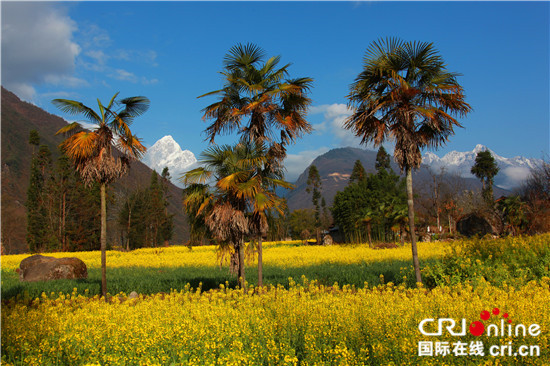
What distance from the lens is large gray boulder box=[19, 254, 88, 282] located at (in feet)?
72.6

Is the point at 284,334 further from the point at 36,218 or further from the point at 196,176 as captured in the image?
the point at 36,218

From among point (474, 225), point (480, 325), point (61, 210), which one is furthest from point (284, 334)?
point (61, 210)

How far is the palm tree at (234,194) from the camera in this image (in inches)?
519

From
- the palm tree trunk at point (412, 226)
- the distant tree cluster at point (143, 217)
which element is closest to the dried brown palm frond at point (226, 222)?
the palm tree trunk at point (412, 226)

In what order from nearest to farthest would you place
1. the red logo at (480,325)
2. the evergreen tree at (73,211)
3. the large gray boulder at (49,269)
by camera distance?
the red logo at (480,325)
the large gray boulder at (49,269)
the evergreen tree at (73,211)

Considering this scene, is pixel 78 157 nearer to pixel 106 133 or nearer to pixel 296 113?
pixel 106 133

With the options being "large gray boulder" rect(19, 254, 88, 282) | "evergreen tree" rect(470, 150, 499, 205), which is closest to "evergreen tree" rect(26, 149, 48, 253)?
"large gray boulder" rect(19, 254, 88, 282)

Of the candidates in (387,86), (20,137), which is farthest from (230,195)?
(20,137)

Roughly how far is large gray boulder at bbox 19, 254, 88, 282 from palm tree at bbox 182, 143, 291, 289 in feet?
42.0

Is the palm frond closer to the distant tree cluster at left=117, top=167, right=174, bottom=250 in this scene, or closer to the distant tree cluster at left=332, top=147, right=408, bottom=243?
the distant tree cluster at left=332, top=147, right=408, bottom=243

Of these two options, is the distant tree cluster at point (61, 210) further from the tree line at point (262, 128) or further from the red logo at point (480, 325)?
the red logo at point (480, 325)

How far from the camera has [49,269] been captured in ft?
73.7

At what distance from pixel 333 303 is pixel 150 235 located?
224ft

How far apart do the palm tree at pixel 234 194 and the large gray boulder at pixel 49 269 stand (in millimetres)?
12788
